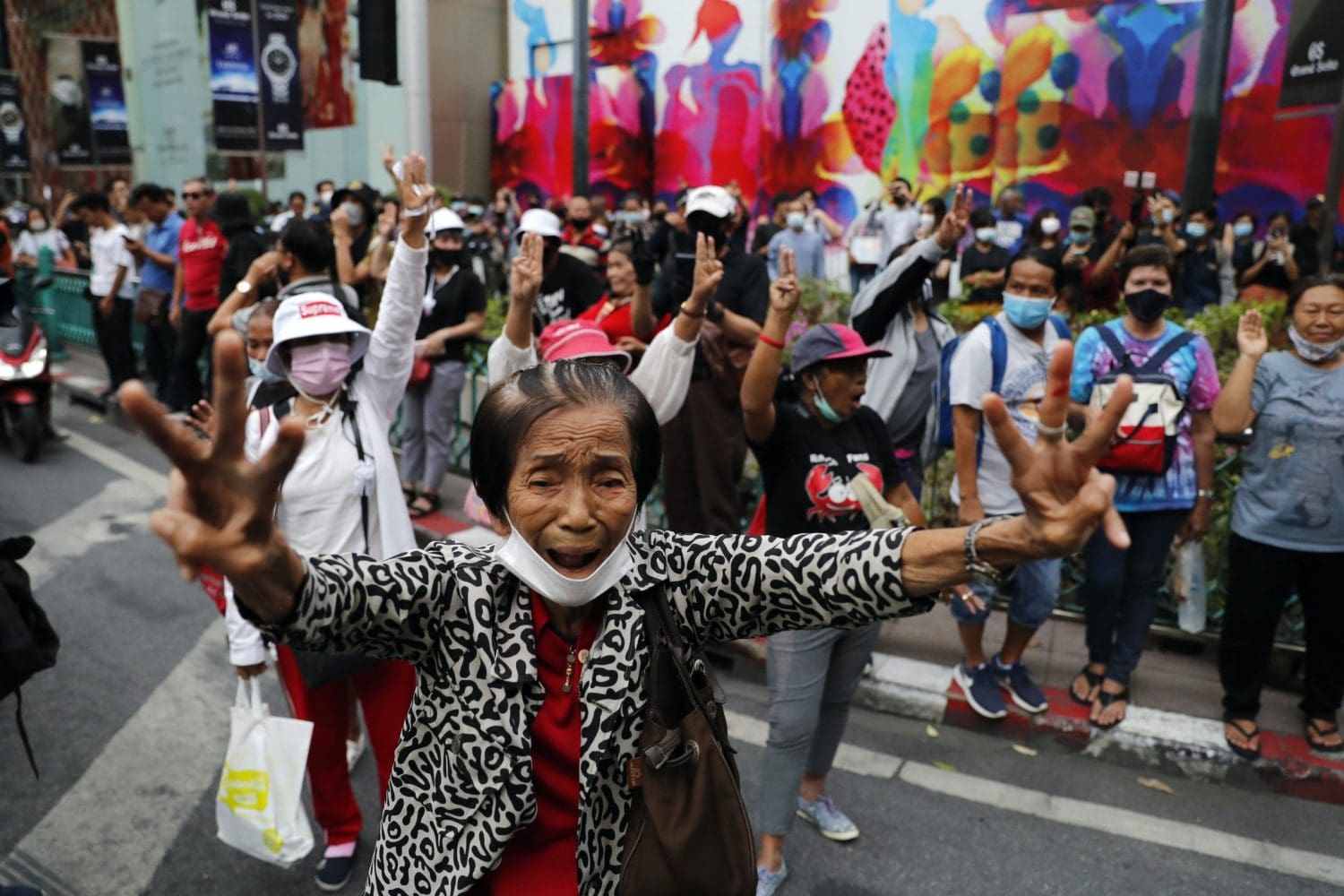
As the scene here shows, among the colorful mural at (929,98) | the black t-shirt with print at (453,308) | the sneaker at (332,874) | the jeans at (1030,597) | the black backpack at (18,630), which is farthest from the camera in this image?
the colorful mural at (929,98)

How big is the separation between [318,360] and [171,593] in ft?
11.6

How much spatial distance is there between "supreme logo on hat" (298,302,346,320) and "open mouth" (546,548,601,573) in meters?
1.69

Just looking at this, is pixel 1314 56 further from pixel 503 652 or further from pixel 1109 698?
pixel 503 652

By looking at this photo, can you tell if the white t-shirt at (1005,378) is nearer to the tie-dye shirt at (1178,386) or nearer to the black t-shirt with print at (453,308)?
the tie-dye shirt at (1178,386)

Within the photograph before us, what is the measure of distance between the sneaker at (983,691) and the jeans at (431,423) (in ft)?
12.4

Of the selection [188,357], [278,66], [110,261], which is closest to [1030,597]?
[188,357]

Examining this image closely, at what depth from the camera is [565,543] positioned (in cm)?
182

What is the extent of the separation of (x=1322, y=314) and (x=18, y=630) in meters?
4.40

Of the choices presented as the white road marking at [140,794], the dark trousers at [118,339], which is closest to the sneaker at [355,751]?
the white road marking at [140,794]

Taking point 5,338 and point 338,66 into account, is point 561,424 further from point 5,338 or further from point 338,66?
point 338,66

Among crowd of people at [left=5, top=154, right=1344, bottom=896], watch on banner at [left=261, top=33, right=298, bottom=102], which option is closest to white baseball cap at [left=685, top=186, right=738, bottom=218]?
crowd of people at [left=5, top=154, right=1344, bottom=896]

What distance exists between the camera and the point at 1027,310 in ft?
13.8

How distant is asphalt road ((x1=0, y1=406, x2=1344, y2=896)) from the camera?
3523 millimetres

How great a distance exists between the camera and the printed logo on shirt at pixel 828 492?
11.0 feet
